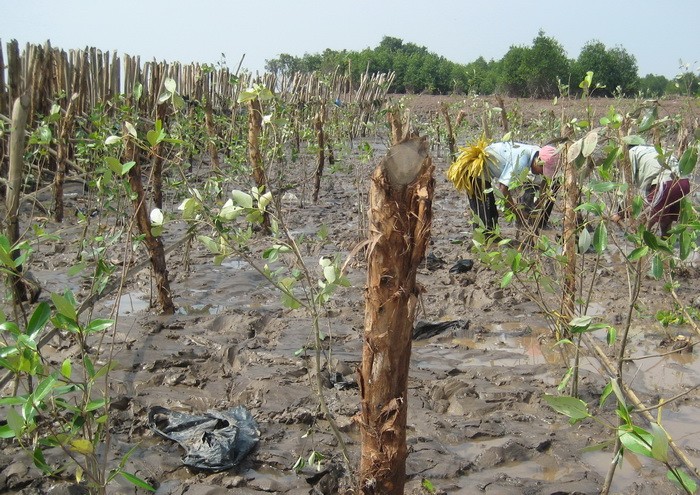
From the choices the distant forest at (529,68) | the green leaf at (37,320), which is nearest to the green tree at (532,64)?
the distant forest at (529,68)

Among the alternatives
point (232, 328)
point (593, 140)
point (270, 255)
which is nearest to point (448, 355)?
point (232, 328)

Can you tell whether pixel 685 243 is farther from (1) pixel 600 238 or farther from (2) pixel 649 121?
(2) pixel 649 121

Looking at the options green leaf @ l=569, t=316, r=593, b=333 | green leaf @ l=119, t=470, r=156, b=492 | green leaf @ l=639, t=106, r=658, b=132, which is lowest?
green leaf @ l=119, t=470, r=156, b=492

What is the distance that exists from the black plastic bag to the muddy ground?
→ 5 cm

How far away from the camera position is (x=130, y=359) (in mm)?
4199

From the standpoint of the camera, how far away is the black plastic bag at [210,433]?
9.75 feet

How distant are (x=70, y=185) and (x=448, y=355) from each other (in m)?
7.90

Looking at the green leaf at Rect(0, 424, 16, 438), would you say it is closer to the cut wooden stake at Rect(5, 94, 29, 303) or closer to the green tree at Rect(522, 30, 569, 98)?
the cut wooden stake at Rect(5, 94, 29, 303)

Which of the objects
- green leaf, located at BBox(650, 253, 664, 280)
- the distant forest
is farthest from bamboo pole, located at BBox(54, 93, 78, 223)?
the distant forest

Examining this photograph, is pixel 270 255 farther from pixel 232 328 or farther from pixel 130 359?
pixel 232 328

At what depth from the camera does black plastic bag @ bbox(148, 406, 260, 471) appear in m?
2.97

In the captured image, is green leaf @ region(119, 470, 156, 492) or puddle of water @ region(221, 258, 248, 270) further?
puddle of water @ region(221, 258, 248, 270)

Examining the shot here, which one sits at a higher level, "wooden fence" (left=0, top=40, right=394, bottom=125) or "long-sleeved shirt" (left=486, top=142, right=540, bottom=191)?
"wooden fence" (left=0, top=40, right=394, bottom=125)

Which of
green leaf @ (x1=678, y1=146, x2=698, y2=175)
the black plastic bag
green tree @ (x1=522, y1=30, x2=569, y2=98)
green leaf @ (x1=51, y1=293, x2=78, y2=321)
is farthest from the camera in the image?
green tree @ (x1=522, y1=30, x2=569, y2=98)
